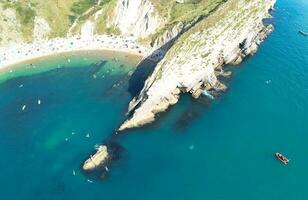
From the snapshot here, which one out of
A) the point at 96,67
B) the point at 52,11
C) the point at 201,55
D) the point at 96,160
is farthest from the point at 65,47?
the point at 96,160

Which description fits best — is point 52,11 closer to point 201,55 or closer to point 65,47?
point 65,47

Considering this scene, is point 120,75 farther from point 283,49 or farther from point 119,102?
point 283,49

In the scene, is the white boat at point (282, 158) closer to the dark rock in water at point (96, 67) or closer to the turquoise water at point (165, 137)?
the turquoise water at point (165, 137)

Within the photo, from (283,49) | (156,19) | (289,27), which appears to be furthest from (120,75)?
(289,27)

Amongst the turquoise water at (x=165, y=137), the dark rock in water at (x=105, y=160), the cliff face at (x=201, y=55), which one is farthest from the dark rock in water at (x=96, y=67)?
the dark rock in water at (x=105, y=160)

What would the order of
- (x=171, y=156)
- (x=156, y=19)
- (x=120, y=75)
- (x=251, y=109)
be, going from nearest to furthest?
1. (x=171, y=156)
2. (x=251, y=109)
3. (x=120, y=75)
4. (x=156, y=19)
